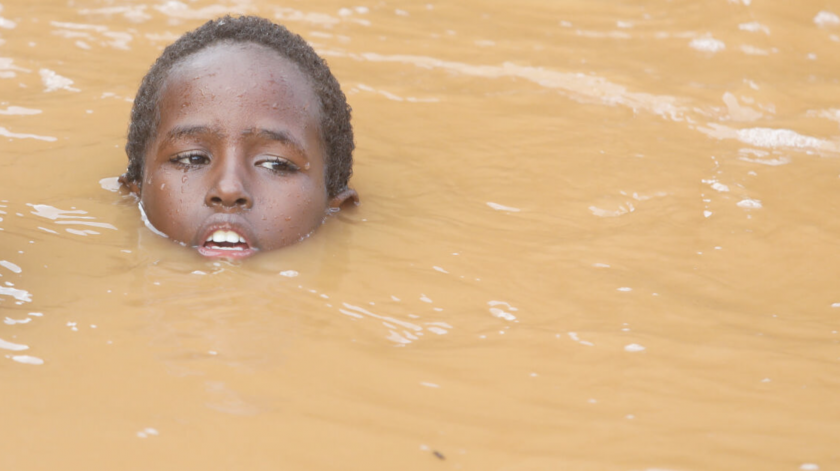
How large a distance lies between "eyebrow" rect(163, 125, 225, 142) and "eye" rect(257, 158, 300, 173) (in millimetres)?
219

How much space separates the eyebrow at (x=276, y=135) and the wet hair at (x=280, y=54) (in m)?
0.26

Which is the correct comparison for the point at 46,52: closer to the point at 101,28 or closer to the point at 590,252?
the point at 101,28

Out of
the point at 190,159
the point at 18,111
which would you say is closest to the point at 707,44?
the point at 190,159

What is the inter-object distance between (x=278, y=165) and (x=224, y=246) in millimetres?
430

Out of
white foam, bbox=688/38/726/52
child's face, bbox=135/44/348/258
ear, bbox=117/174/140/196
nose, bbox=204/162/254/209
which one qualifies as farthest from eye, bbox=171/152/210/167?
white foam, bbox=688/38/726/52

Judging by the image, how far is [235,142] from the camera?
13.4 feet

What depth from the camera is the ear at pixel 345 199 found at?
4625mm

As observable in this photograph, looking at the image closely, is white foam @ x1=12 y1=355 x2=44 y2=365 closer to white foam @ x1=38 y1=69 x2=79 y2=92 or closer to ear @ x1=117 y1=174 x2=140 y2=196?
ear @ x1=117 y1=174 x2=140 y2=196

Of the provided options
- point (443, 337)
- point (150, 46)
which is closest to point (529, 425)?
point (443, 337)

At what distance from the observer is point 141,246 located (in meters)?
4.07

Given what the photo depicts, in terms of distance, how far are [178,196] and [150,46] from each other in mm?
2763

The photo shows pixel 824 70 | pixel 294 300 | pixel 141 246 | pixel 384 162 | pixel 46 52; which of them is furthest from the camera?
pixel 824 70

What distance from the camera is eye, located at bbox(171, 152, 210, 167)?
4.16m

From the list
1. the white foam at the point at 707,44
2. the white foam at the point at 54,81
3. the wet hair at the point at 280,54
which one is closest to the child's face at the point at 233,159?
the wet hair at the point at 280,54
